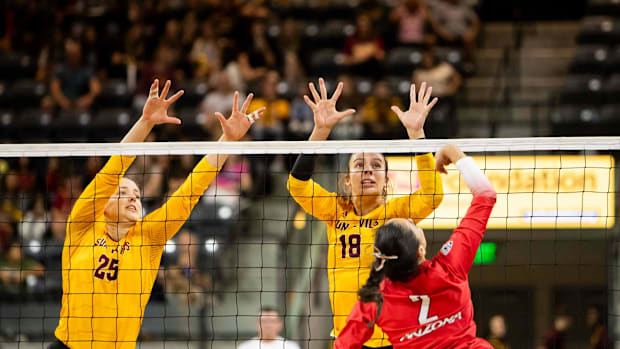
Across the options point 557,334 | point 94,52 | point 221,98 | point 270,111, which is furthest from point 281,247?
point 94,52

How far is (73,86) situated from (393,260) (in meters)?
9.71

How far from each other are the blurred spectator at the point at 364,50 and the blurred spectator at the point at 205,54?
6.88ft

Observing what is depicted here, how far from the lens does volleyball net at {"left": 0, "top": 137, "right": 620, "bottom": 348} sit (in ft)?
29.6

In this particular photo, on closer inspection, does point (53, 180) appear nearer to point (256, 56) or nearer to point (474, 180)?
point (256, 56)

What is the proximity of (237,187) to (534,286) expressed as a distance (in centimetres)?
453

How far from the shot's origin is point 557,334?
949 centimetres

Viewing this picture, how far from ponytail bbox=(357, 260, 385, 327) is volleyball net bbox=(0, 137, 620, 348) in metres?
4.01

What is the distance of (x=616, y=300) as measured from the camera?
977 cm

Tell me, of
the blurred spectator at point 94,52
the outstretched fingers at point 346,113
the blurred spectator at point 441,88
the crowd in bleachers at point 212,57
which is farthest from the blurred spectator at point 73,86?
the outstretched fingers at point 346,113

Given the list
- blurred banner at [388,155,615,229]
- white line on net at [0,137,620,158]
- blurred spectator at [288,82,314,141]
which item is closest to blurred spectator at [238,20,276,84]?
blurred spectator at [288,82,314,141]

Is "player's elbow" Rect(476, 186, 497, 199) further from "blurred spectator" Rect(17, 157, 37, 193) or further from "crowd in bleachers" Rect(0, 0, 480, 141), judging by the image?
"blurred spectator" Rect(17, 157, 37, 193)

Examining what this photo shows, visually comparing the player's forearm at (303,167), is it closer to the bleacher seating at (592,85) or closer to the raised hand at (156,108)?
the raised hand at (156,108)

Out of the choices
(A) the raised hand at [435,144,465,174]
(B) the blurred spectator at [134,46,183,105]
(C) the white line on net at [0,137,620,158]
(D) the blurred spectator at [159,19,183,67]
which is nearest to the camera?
(A) the raised hand at [435,144,465,174]

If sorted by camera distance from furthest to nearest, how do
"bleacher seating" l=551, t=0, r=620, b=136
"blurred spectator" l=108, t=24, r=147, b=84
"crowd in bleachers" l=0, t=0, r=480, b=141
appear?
1. "blurred spectator" l=108, t=24, r=147, b=84
2. "crowd in bleachers" l=0, t=0, r=480, b=141
3. "bleacher seating" l=551, t=0, r=620, b=136
